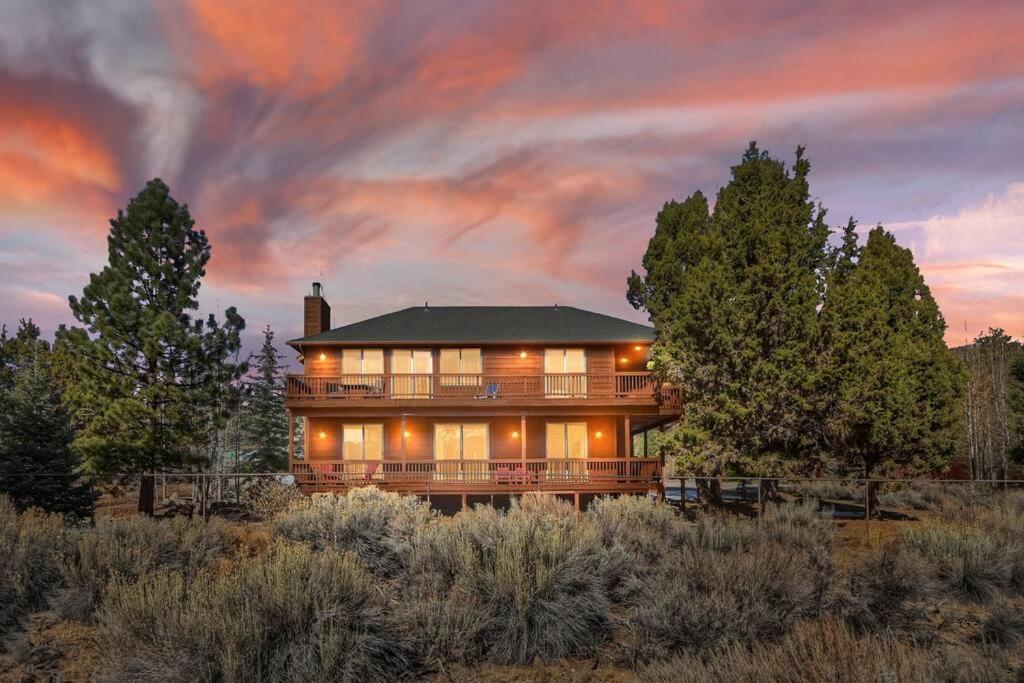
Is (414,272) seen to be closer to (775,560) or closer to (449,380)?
(449,380)

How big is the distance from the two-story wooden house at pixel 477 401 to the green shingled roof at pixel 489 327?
0.27 ft

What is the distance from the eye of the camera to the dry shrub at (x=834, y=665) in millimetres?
4098

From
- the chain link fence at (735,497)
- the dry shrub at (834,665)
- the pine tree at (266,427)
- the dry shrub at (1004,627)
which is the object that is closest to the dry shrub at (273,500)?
the chain link fence at (735,497)

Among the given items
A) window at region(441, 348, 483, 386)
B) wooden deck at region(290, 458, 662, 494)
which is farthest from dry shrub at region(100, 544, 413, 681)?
window at region(441, 348, 483, 386)

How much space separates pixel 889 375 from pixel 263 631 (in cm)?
1865

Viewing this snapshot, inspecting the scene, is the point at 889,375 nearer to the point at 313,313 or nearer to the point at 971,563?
the point at 971,563

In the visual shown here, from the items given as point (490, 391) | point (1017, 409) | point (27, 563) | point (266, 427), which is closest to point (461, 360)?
point (490, 391)

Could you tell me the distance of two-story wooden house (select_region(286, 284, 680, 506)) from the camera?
20547mm

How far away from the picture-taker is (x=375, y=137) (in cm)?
1866

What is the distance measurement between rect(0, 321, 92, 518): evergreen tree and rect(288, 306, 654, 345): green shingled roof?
27.0 ft

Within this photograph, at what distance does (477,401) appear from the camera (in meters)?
21.8

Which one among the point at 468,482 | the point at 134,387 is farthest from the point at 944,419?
the point at 134,387

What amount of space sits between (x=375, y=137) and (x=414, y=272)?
1003cm

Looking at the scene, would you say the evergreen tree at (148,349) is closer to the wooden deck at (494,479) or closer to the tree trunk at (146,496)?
the tree trunk at (146,496)
